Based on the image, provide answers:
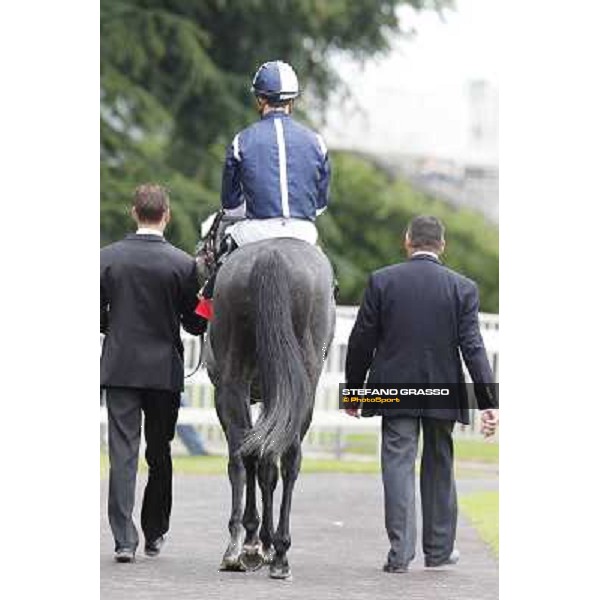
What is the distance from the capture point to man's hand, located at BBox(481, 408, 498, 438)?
1054cm

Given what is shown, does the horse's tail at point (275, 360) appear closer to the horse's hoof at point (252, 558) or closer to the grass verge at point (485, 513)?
the horse's hoof at point (252, 558)

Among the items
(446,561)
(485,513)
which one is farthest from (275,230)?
(485,513)

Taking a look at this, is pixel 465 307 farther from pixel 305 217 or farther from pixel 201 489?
pixel 201 489

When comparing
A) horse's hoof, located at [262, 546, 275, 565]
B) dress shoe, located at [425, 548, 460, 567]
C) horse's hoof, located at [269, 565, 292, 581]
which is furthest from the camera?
dress shoe, located at [425, 548, 460, 567]

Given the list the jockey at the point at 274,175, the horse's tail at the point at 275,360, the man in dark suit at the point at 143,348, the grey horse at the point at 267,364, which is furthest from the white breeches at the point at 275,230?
the man in dark suit at the point at 143,348

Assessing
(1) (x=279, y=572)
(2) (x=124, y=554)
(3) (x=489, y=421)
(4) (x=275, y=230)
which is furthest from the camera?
(3) (x=489, y=421)

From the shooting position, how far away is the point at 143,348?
10.6m

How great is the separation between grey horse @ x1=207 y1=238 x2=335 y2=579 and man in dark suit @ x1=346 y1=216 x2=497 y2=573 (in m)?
0.40

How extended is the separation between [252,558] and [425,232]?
6.31ft

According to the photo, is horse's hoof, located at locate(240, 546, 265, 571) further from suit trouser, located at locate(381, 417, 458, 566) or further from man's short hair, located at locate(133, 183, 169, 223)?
man's short hair, located at locate(133, 183, 169, 223)

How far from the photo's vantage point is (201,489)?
15008mm

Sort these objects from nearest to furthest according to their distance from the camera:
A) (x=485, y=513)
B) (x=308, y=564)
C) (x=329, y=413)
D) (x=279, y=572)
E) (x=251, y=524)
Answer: (x=279, y=572) → (x=251, y=524) → (x=308, y=564) → (x=485, y=513) → (x=329, y=413)

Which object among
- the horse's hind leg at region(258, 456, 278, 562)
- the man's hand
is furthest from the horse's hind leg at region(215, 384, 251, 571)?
the man's hand

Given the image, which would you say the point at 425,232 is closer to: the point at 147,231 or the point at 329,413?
the point at 147,231
